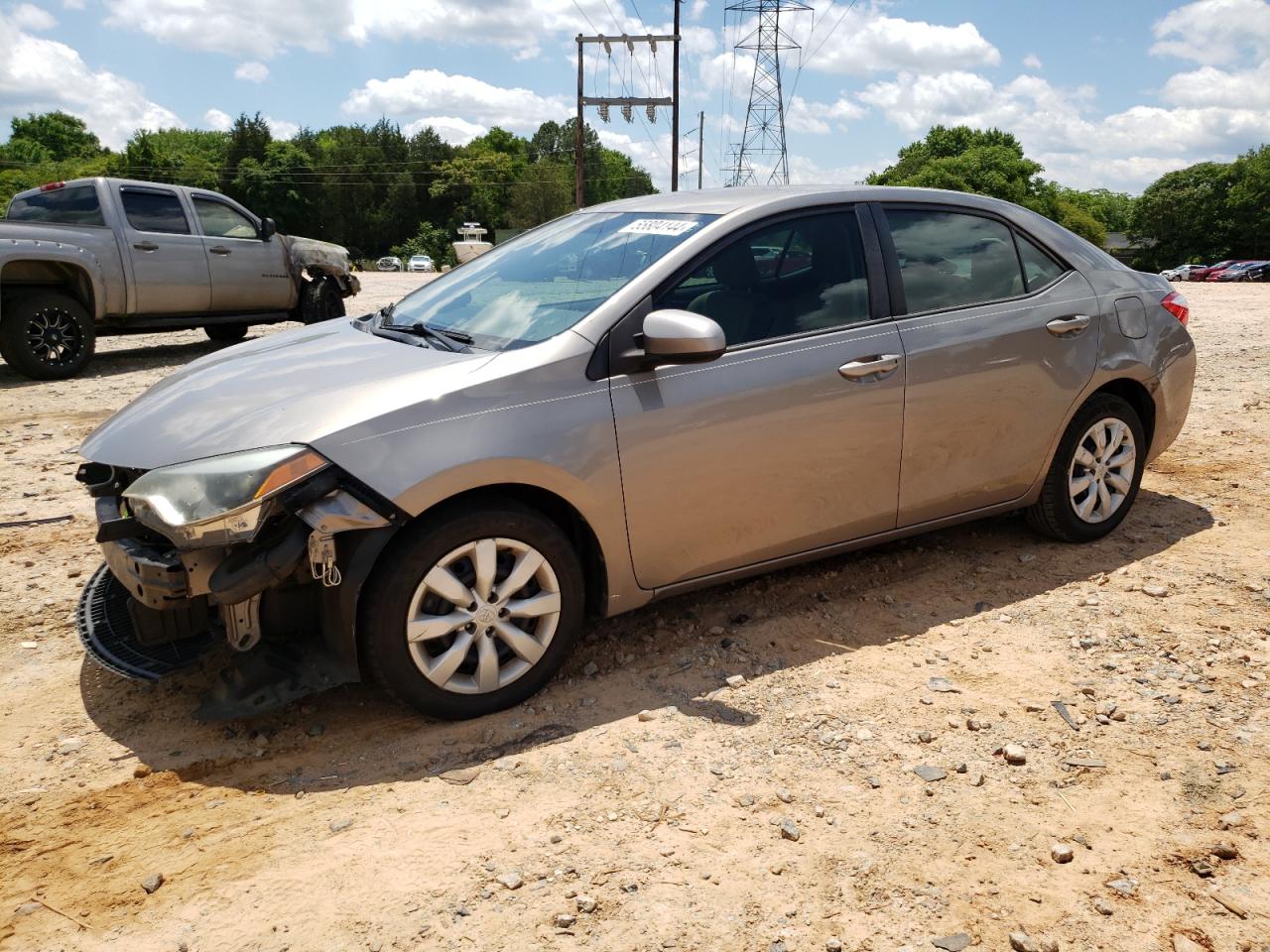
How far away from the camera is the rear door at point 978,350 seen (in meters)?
4.17

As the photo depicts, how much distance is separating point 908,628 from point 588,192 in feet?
389

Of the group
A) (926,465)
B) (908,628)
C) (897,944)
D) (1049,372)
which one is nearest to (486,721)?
(897,944)

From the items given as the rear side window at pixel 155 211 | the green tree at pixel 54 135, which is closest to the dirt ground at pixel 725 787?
the rear side window at pixel 155 211

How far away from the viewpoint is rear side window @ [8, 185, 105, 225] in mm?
10484

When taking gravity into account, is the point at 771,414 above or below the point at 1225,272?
below

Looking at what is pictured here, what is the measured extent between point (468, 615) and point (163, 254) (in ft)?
31.2

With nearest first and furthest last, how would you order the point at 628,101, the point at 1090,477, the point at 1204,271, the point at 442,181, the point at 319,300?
1. the point at 1090,477
2. the point at 319,300
3. the point at 628,101
4. the point at 1204,271
5. the point at 442,181

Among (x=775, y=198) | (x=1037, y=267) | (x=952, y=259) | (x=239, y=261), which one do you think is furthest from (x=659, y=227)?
(x=239, y=261)

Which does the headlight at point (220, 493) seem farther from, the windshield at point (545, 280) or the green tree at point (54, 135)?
the green tree at point (54, 135)

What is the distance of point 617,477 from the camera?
346cm

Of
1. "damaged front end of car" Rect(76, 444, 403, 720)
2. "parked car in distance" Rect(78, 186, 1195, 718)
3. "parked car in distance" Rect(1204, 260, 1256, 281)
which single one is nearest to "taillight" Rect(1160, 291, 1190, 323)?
"parked car in distance" Rect(78, 186, 1195, 718)

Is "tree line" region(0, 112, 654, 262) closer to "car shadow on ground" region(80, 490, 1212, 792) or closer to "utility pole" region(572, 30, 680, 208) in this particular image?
"utility pole" region(572, 30, 680, 208)

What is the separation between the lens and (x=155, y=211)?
1122 cm

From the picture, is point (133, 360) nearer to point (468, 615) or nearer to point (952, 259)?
point (468, 615)
